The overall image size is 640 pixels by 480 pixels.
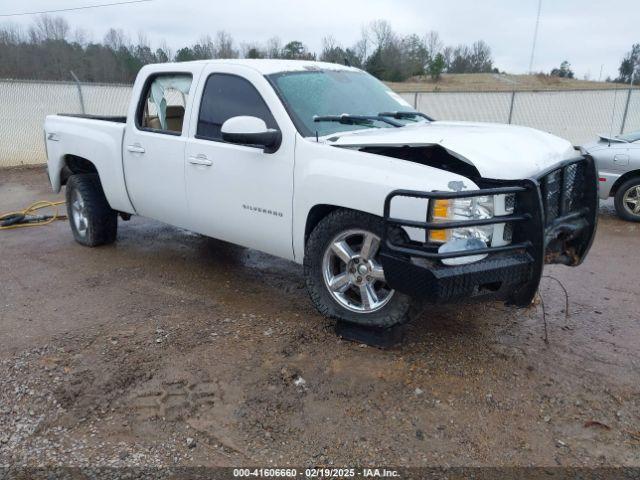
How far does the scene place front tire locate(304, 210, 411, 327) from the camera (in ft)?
11.8

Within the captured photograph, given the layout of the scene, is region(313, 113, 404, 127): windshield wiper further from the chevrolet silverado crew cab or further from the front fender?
the front fender

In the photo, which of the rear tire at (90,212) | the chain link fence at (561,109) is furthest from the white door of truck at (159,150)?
the chain link fence at (561,109)

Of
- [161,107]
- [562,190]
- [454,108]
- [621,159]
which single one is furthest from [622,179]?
[454,108]

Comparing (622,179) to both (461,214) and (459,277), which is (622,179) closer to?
(461,214)

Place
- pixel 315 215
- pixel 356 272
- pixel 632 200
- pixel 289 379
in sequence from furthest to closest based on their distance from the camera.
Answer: pixel 632 200 → pixel 315 215 → pixel 356 272 → pixel 289 379

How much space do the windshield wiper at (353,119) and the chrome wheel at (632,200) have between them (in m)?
5.06

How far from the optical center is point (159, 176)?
5.00 meters

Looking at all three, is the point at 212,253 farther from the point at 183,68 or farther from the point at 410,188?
the point at 410,188

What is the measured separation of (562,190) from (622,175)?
4.93 meters

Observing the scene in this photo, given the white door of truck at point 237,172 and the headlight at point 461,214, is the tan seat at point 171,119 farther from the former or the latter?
the headlight at point 461,214

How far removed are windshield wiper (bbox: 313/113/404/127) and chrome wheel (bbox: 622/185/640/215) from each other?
5.06 m

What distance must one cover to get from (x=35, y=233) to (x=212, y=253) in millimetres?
2679

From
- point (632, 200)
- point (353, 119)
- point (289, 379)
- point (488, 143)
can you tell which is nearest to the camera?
point (289, 379)

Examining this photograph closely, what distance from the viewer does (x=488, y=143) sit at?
138 inches
